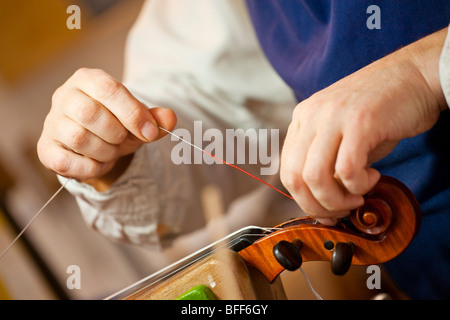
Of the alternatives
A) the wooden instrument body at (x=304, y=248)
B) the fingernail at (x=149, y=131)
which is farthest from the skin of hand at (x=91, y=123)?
the wooden instrument body at (x=304, y=248)

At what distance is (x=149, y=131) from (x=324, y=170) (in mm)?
160

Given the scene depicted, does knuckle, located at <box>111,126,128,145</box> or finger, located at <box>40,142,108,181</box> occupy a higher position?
knuckle, located at <box>111,126,128,145</box>

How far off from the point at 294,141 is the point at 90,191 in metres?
0.26

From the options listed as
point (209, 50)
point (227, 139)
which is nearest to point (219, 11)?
point (209, 50)

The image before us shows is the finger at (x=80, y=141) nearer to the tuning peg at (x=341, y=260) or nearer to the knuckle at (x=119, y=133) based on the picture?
the knuckle at (x=119, y=133)

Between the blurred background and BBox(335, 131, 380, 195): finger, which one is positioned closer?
BBox(335, 131, 380, 195): finger

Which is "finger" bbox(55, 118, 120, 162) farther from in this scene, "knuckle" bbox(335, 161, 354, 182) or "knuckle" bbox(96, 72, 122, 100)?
"knuckle" bbox(335, 161, 354, 182)

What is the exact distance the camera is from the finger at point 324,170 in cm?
24

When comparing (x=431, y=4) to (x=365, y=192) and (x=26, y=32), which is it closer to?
(x=365, y=192)

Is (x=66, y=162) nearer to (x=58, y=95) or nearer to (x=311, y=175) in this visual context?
(x=58, y=95)

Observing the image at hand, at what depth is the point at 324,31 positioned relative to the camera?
0.39 meters

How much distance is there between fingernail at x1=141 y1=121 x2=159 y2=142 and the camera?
34 centimetres

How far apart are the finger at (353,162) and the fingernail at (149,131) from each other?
163mm

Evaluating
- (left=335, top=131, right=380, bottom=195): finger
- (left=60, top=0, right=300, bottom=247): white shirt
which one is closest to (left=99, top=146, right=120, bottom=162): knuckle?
(left=60, top=0, right=300, bottom=247): white shirt
